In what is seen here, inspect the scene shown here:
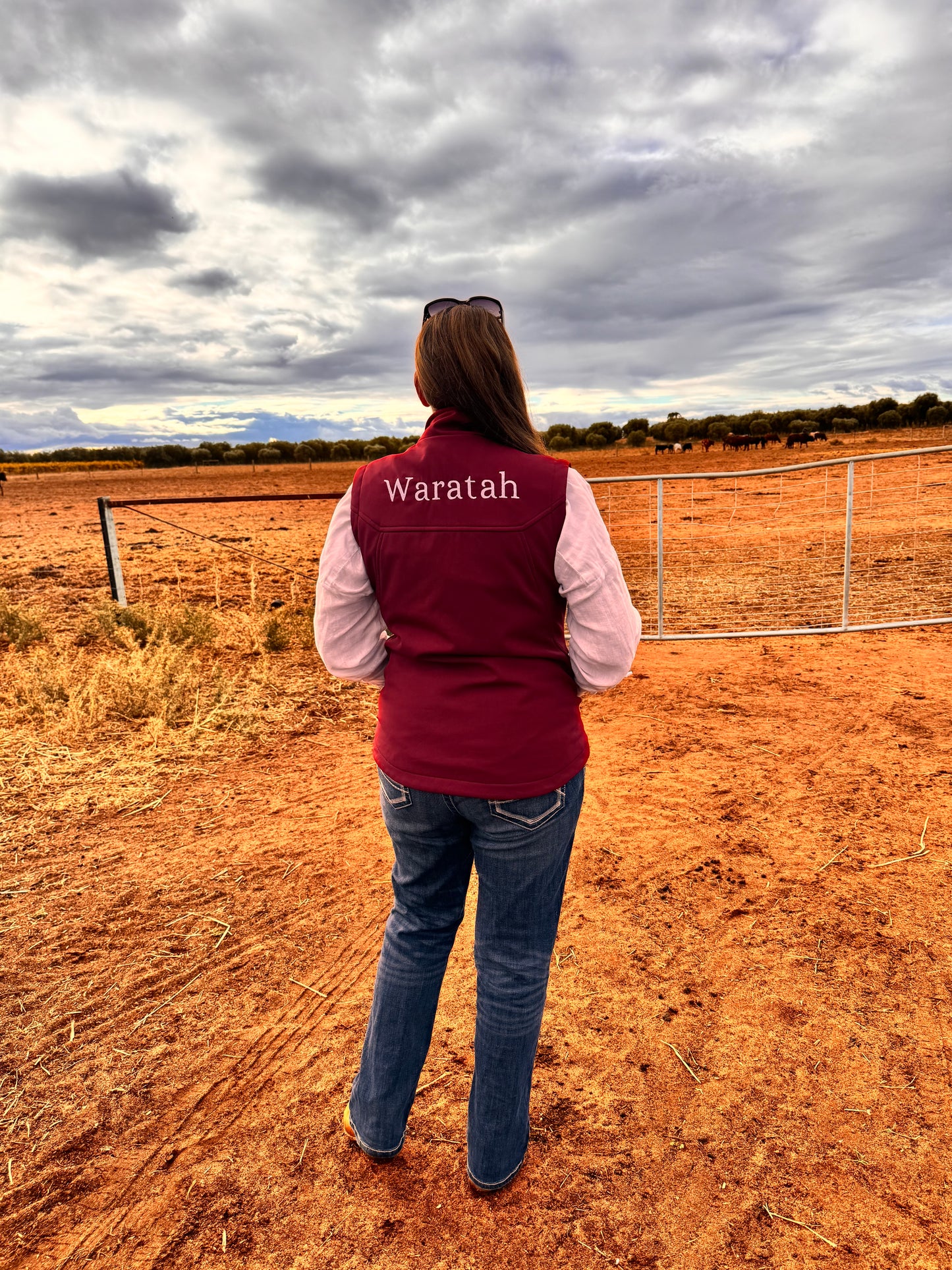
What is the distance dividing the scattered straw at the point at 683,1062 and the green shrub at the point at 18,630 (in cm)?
684

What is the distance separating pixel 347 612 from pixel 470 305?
709mm

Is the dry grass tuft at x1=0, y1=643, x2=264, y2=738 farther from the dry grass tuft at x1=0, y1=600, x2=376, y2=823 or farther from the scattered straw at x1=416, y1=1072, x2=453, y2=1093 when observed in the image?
the scattered straw at x1=416, y1=1072, x2=453, y2=1093

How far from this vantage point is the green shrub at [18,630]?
7.09 metres

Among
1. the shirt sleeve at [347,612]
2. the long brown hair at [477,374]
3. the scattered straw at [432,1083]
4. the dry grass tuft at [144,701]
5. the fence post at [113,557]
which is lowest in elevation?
the scattered straw at [432,1083]

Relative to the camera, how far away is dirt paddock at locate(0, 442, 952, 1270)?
6.16 feet

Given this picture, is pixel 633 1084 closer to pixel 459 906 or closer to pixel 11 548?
pixel 459 906

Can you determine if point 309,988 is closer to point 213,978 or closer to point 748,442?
point 213,978

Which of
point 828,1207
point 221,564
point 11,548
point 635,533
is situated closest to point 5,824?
point 828,1207

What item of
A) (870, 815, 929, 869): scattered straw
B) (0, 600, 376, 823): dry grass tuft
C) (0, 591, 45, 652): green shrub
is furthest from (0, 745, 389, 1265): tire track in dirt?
(0, 591, 45, 652): green shrub

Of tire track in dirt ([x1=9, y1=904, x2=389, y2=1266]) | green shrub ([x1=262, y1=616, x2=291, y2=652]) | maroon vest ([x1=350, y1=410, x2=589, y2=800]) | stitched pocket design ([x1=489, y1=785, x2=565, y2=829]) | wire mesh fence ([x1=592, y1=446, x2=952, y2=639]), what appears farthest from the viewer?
wire mesh fence ([x1=592, y1=446, x2=952, y2=639])

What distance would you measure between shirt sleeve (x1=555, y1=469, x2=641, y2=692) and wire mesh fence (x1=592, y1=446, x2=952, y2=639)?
5.07m

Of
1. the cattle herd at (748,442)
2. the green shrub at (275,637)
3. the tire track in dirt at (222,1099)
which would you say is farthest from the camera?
the cattle herd at (748,442)

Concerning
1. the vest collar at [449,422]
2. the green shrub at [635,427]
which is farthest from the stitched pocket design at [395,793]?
the green shrub at [635,427]

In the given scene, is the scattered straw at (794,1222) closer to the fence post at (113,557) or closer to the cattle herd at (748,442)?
the fence post at (113,557)
